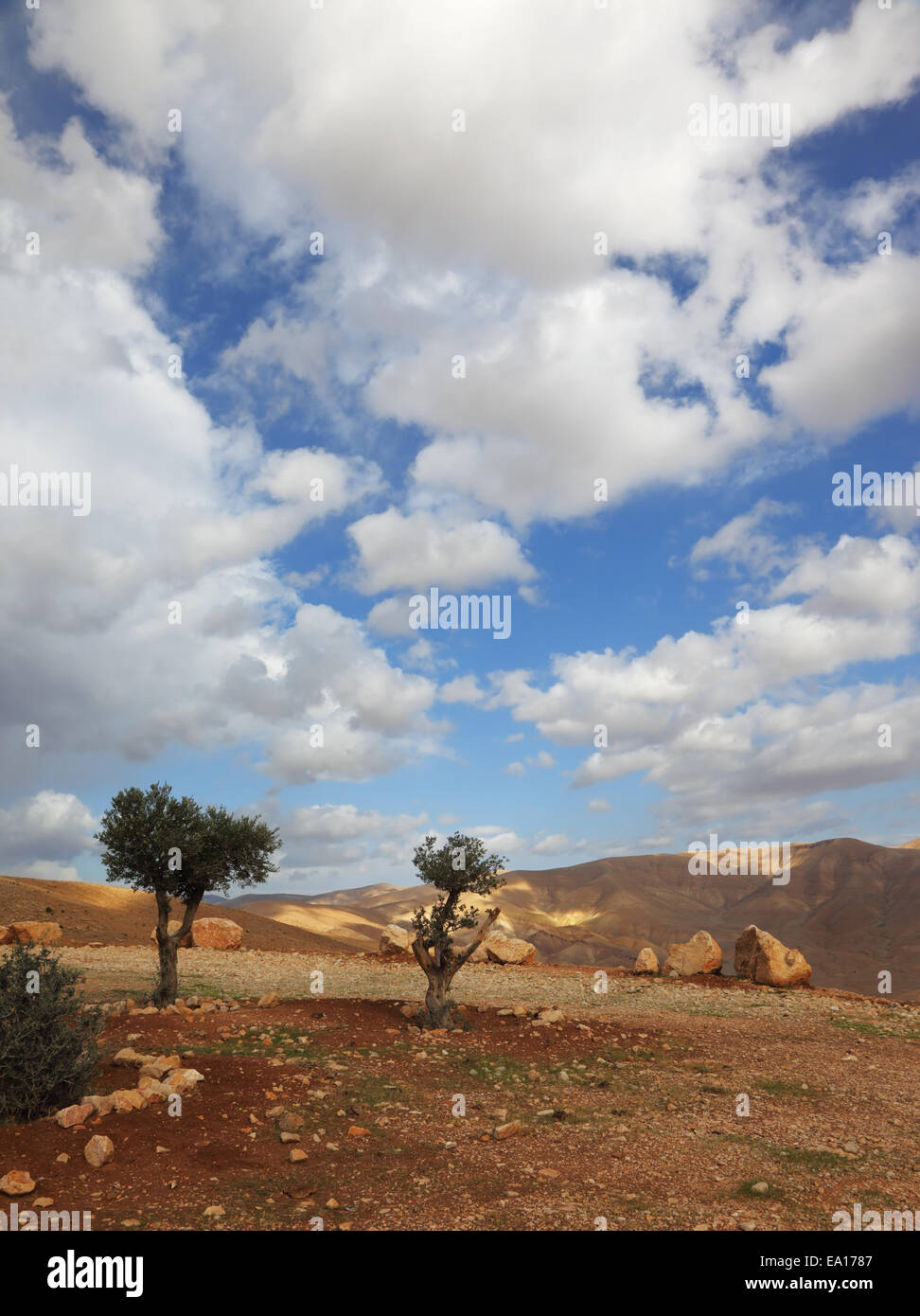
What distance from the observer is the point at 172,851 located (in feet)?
77.8

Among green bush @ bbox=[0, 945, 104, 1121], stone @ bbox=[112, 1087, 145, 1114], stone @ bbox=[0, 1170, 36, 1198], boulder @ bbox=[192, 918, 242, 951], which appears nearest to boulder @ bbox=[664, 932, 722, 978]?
boulder @ bbox=[192, 918, 242, 951]

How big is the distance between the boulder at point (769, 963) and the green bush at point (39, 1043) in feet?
95.2

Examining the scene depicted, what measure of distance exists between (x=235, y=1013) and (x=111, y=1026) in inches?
136

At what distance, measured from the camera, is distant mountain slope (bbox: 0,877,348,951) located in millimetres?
54362

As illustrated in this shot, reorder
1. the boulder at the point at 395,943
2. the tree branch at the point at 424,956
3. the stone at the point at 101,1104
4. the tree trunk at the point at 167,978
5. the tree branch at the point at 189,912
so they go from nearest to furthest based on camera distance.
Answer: the stone at the point at 101,1104 < the tree branch at the point at 424,956 < the tree trunk at the point at 167,978 < the tree branch at the point at 189,912 < the boulder at the point at 395,943

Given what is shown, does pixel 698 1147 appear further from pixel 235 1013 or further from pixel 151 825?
pixel 151 825

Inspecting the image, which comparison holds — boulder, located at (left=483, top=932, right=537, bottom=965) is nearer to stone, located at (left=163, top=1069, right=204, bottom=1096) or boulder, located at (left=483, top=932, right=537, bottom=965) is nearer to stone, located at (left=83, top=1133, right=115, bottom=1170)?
stone, located at (left=163, top=1069, right=204, bottom=1096)

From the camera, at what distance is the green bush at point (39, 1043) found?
12.5 metres

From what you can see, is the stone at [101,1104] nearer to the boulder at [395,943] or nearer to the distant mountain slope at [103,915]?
the boulder at [395,943]

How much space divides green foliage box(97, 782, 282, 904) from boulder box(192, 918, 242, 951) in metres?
25.6

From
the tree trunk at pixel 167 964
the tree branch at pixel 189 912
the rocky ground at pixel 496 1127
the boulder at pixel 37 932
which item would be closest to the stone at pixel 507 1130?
the rocky ground at pixel 496 1127

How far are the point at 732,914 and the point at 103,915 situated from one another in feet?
480

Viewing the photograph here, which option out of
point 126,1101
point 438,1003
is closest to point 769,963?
point 438,1003
